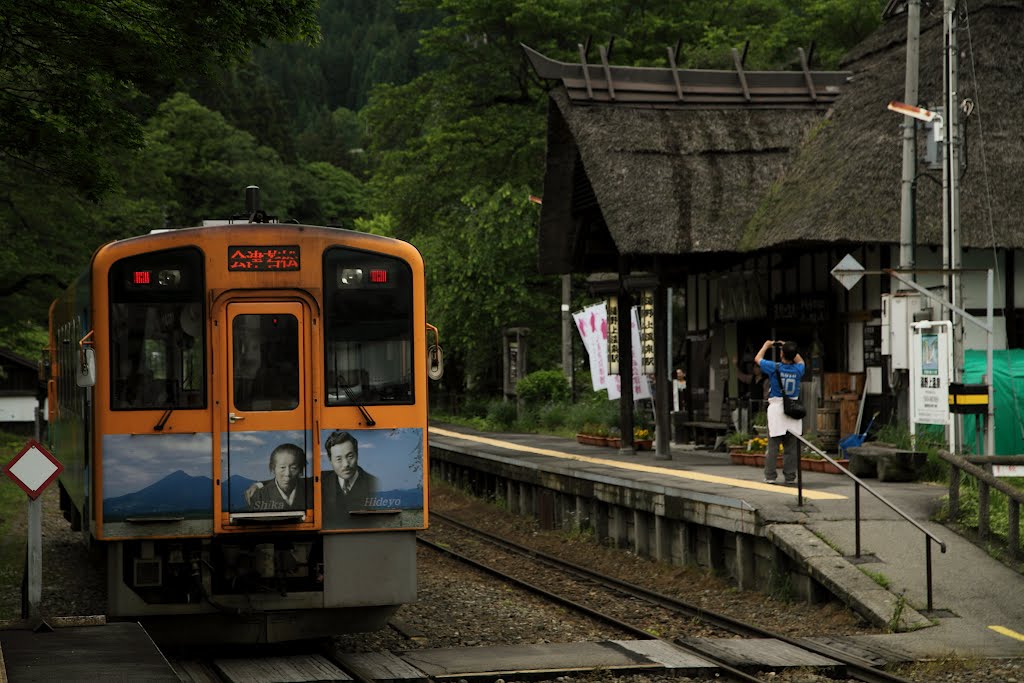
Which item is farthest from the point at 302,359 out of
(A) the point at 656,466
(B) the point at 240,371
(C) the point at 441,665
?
(A) the point at 656,466

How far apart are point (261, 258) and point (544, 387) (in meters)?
25.3

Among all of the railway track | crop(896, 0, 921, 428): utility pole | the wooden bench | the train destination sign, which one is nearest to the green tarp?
crop(896, 0, 921, 428): utility pole

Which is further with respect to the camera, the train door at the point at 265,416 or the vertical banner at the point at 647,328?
the vertical banner at the point at 647,328

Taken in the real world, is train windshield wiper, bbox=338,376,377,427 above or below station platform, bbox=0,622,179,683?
above

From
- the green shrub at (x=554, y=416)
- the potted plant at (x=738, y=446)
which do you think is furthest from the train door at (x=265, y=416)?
the green shrub at (x=554, y=416)

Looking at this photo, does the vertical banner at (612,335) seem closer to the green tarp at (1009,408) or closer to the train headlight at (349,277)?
the green tarp at (1009,408)

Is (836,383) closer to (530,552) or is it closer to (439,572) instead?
(530,552)

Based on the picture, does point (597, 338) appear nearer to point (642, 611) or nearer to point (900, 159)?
point (900, 159)

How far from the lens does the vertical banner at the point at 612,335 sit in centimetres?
2295

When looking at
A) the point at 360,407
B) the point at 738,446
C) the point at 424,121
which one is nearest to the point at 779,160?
the point at 738,446

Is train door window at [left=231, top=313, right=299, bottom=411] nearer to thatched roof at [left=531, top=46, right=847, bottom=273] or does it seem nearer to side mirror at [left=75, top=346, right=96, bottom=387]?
side mirror at [left=75, top=346, right=96, bottom=387]

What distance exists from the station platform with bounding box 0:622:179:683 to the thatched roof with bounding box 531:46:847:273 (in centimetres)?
1303

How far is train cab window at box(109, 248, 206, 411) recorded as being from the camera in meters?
9.51

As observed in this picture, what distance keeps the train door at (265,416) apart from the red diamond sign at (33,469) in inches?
84.9
